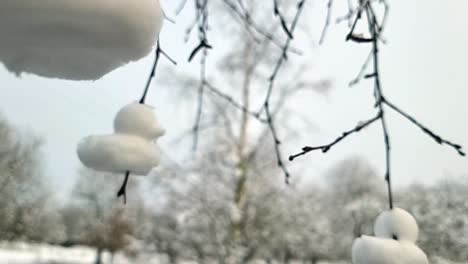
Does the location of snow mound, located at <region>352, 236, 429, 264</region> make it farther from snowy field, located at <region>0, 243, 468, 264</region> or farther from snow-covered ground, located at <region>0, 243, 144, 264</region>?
snow-covered ground, located at <region>0, 243, 144, 264</region>

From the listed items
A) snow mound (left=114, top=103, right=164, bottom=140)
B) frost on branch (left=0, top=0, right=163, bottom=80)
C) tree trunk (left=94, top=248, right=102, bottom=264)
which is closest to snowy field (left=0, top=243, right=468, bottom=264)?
tree trunk (left=94, top=248, right=102, bottom=264)

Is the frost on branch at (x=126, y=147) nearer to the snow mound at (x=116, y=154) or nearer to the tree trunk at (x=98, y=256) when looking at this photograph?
the snow mound at (x=116, y=154)

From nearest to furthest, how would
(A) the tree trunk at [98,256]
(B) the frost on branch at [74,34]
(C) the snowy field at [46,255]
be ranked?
(B) the frost on branch at [74,34] < (C) the snowy field at [46,255] < (A) the tree trunk at [98,256]

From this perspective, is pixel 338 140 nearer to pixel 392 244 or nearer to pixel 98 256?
pixel 392 244

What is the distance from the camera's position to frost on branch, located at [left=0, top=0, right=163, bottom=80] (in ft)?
0.96

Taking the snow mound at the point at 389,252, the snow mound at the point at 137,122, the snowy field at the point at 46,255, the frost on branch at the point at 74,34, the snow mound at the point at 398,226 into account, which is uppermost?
the snowy field at the point at 46,255

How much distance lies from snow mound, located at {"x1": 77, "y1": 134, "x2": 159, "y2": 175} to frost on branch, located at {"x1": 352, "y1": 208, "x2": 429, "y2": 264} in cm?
25

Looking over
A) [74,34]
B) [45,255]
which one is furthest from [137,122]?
[45,255]

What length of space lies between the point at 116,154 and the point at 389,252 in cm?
30

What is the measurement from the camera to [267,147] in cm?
484

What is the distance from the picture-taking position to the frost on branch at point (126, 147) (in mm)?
493

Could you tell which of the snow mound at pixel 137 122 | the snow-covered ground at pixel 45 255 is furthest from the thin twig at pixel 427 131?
the snow-covered ground at pixel 45 255

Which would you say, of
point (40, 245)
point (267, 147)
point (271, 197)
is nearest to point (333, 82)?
point (267, 147)

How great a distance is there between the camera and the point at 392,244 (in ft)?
1.79
